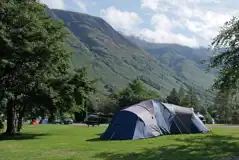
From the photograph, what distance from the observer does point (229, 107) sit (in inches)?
3374

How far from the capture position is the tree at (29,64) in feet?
77.3

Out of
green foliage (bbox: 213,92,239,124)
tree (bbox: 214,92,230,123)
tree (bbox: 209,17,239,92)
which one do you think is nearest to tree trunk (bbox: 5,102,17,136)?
tree (bbox: 209,17,239,92)

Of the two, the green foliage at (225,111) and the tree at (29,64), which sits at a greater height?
the tree at (29,64)

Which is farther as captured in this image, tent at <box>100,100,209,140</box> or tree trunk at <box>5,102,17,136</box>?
tree trunk at <box>5,102,17,136</box>

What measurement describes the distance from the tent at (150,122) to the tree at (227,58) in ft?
23.1

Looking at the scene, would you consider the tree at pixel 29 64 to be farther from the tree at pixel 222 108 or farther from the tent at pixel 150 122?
the tree at pixel 222 108

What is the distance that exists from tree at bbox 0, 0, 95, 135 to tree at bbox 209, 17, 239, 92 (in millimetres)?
12673

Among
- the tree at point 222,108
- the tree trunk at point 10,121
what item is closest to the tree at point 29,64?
the tree trunk at point 10,121

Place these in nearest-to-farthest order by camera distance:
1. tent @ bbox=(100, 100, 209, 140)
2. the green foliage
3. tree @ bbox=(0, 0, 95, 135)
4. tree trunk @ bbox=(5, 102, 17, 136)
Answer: tent @ bbox=(100, 100, 209, 140)
tree @ bbox=(0, 0, 95, 135)
tree trunk @ bbox=(5, 102, 17, 136)
the green foliage

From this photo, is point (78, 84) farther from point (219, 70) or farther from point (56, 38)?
point (219, 70)

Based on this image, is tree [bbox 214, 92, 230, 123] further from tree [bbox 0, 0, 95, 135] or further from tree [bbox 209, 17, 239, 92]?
tree [bbox 209, 17, 239, 92]

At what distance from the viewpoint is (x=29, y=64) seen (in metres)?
23.5

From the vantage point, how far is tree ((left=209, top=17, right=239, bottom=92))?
16.5m

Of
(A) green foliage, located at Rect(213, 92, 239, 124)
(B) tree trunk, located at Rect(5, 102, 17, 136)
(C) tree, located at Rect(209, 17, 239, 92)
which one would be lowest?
(A) green foliage, located at Rect(213, 92, 239, 124)
